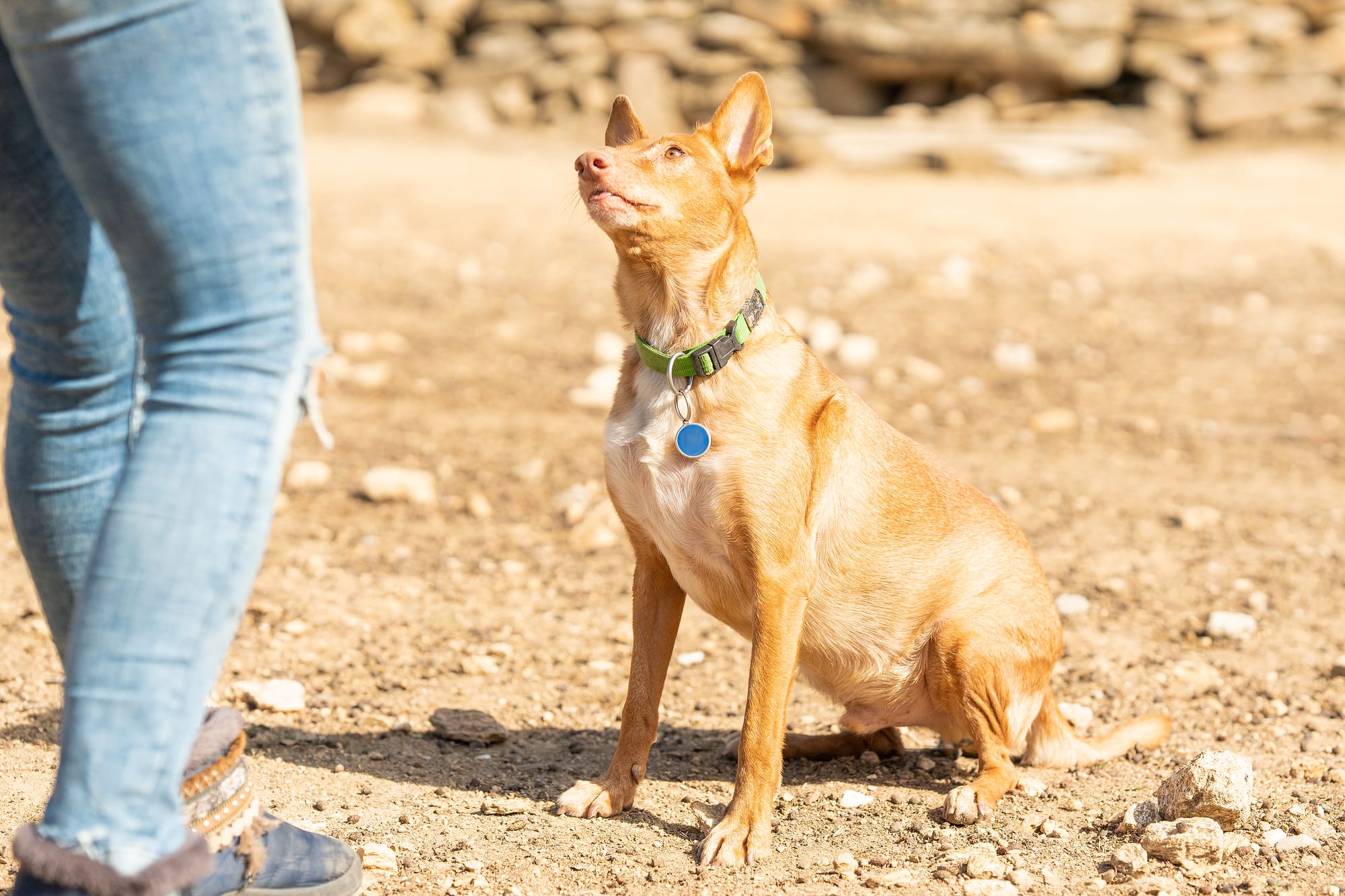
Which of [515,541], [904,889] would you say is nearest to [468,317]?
[515,541]

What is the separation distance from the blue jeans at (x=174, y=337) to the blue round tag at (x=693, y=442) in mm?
1158

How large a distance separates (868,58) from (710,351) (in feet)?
50.1

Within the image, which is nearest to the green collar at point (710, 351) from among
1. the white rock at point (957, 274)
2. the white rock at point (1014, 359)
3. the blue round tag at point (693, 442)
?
the blue round tag at point (693, 442)

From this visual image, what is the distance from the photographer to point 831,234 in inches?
430

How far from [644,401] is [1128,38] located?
654 inches

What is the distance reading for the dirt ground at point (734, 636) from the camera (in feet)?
9.53

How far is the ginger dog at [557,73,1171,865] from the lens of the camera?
9.40 ft

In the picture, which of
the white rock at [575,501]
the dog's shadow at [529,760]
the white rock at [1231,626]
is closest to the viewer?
the dog's shadow at [529,760]

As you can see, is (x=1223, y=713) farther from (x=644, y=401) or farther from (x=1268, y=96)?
(x=1268, y=96)

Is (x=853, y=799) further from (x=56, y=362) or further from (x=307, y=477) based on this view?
(x=307, y=477)

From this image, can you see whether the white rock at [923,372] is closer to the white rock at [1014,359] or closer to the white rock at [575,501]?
the white rock at [1014,359]

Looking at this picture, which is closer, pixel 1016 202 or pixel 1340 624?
pixel 1340 624

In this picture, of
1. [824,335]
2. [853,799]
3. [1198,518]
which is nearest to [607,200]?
[853,799]

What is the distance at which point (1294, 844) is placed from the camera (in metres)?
2.79
